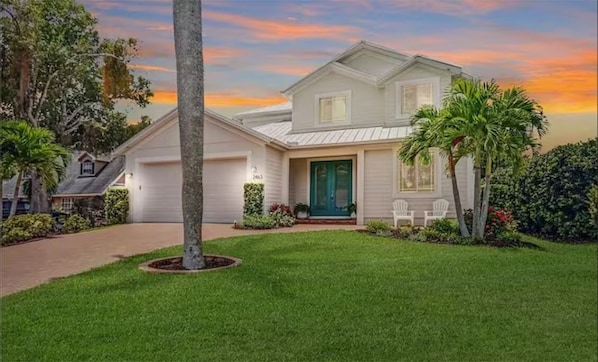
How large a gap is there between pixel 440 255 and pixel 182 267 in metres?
2.79

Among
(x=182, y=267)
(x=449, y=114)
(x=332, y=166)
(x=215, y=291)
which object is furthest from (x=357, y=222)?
(x=215, y=291)

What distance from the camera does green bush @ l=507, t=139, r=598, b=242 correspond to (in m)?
5.45

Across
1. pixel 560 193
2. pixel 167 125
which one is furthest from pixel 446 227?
pixel 167 125

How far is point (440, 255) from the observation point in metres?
4.89

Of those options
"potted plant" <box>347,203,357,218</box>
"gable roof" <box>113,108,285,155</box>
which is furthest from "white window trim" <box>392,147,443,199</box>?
"gable roof" <box>113,108,285,155</box>

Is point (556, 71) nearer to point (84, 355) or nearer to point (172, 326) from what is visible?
point (172, 326)

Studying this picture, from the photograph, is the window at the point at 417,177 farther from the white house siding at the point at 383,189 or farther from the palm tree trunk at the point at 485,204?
the palm tree trunk at the point at 485,204

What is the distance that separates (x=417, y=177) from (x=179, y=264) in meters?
6.00

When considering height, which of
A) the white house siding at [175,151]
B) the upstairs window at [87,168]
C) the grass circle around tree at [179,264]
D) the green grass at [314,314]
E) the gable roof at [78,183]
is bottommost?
the green grass at [314,314]

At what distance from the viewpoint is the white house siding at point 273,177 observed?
8.78 m

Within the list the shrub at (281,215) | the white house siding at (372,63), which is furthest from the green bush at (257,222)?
the white house siding at (372,63)

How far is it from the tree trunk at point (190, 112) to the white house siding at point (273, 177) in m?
4.53

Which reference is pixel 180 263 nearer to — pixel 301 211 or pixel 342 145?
pixel 342 145

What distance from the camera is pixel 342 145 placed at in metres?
9.21
